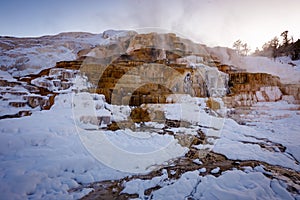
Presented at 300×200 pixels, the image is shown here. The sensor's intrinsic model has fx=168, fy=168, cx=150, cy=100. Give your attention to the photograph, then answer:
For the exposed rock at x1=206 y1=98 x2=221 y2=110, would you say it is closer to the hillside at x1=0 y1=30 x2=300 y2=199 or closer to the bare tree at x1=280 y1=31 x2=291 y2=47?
the hillside at x1=0 y1=30 x2=300 y2=199

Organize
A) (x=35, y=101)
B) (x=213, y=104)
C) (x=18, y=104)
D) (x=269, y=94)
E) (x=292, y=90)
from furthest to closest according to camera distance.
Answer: (x=292, y=90), (x=269, y=94), (x=213, y=104), (x=35, y=101), (x=18, y=104)

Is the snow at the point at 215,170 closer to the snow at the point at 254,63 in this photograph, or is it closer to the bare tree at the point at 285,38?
the snow at the point at 254,63

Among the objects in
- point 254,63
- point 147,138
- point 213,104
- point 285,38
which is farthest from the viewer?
point 285,38

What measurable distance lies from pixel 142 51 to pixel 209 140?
14426mm

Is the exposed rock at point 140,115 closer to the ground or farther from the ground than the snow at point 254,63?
closer to the ground

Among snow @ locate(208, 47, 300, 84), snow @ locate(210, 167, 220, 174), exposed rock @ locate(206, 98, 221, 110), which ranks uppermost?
snow @ locate(208, 47, 300, 84)

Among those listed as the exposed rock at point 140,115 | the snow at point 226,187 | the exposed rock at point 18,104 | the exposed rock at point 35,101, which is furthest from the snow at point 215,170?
the exposed rock at point 18,104

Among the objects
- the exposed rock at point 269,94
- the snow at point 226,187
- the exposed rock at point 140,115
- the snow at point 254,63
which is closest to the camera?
the snow at point 226,187

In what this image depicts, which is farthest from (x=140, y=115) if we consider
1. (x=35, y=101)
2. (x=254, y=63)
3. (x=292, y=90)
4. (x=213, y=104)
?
(x=254, y=63)

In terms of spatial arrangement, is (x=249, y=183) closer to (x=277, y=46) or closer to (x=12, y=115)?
(x=12, y=115)

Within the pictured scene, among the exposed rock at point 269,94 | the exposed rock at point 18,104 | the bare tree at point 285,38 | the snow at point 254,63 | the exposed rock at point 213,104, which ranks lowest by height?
the exposed rock at point 213,104

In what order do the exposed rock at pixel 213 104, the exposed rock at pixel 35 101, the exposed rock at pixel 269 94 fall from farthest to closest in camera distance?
the exposed rock at pixel 269 94
the exposed rock at pixel 213 104
the exposed rock at pixel 35 101

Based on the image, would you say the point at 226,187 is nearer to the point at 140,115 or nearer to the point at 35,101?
the point at 140,115

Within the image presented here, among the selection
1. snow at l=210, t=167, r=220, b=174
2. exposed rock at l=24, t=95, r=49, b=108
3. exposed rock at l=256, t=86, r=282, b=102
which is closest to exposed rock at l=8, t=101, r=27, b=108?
exposed rock at l=24, t=95, r=49, b=108
